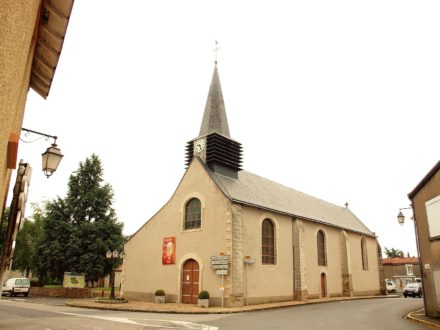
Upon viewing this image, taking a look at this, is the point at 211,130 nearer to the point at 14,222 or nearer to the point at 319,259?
the point at 319,259

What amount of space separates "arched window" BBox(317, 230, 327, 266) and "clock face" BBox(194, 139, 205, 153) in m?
11.4

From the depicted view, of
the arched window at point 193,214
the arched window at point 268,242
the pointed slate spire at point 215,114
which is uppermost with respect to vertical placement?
the pointed slate spire at point 215,114

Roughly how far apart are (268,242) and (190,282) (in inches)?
208

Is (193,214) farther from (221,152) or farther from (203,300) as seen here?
(203,300)

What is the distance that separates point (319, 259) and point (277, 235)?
6.13 meters

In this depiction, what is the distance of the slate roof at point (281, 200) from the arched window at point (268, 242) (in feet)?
3.47

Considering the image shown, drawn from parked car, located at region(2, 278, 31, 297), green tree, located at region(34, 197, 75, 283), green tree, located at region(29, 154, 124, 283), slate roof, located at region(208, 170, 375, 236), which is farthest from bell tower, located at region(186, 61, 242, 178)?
parked car, located at region(2, 278, 31, 297)

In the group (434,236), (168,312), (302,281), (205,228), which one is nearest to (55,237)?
(205,228)

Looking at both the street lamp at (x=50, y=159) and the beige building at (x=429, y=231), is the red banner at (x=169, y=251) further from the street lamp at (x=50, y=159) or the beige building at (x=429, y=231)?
the street lamp at (x=50, y=159)

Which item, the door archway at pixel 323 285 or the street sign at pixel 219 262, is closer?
the street sign at pixel 219 262

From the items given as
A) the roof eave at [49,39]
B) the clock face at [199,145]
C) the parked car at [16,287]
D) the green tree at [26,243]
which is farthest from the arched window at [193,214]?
the green tree at [26,243]

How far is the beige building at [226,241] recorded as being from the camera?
20.0 meters

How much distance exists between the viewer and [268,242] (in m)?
22.4

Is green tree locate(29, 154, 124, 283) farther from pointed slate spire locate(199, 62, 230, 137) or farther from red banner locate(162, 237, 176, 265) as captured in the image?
pointed slate spire locate(199, 62, 230, 137)
